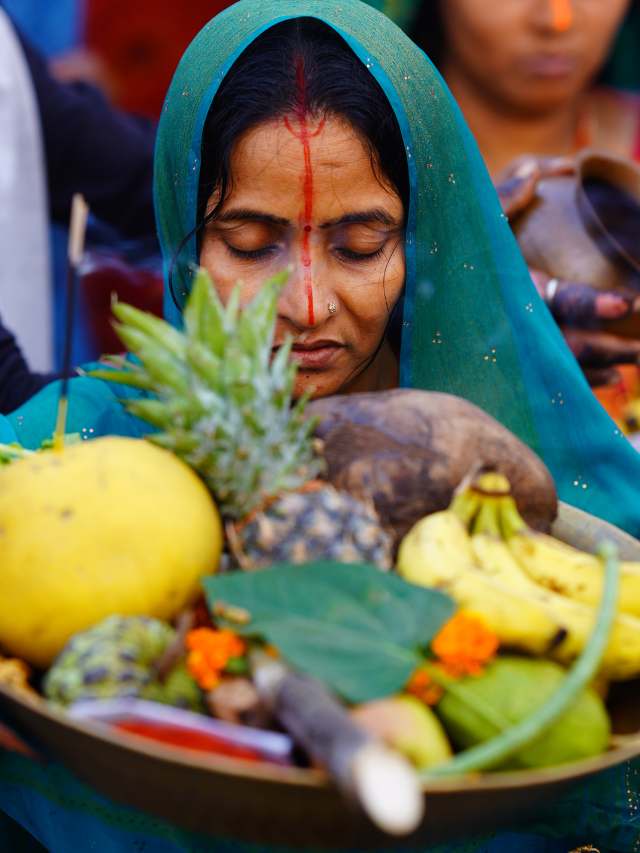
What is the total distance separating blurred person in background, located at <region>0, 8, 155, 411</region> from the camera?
3.45m

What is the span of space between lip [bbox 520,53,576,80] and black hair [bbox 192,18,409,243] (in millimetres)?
1986

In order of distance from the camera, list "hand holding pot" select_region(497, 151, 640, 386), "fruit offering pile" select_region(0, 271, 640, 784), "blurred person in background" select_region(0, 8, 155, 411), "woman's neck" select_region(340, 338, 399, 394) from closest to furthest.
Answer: "fruit offering pile" select_region(0, 271, 640, 784), "woman's neck" select_region(340, 338, 399, 394), "hand holding pot" select_region(497, 151, 640, 386), "blurred person in background" select_region(0, 8, 155, 411)

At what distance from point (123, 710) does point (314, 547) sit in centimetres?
29

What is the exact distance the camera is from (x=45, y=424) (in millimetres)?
1918

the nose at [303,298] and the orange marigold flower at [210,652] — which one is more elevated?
the nose at [303,298]

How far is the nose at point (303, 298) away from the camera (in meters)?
1.77

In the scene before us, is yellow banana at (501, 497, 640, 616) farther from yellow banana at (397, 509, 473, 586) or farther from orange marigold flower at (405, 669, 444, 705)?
orange marigold flower at (405, 669, 444, 705)

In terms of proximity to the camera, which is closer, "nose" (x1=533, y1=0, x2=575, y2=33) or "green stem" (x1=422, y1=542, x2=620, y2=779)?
"green stem" (x1=422, y1=542, x2=620, y2=779)

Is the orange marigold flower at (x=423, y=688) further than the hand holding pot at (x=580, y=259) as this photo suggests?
No

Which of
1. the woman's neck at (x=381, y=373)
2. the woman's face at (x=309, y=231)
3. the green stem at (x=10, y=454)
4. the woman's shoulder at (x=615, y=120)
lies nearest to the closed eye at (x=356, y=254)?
the woman's face at (x=309, y=231)

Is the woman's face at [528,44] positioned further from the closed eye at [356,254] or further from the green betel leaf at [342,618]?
the green betel leaf at [342,618]

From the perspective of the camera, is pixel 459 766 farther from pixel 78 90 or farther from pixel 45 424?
pixel 78 90

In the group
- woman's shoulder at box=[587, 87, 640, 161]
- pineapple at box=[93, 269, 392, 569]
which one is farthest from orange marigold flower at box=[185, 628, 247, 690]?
woman's shoulder at box=[587, 87, 640, 161]

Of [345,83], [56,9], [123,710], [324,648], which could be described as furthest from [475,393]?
[56,9]
